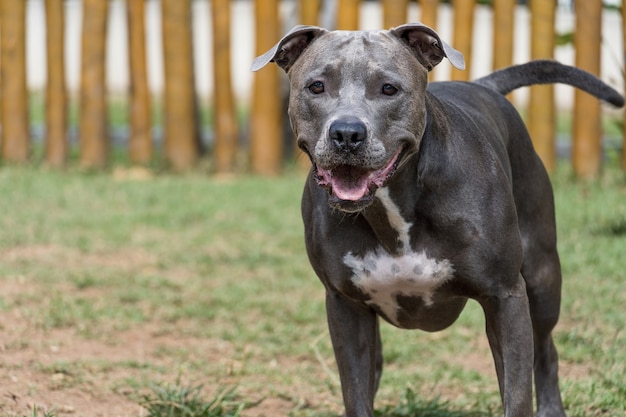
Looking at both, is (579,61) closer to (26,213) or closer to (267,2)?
(267,2)

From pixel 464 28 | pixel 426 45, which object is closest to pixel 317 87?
pixel 426 45

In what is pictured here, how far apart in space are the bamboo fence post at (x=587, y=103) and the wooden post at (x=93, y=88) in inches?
165

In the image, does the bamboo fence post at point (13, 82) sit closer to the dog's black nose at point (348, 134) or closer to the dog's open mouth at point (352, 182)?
the dog's open mouth at point (352, 182)

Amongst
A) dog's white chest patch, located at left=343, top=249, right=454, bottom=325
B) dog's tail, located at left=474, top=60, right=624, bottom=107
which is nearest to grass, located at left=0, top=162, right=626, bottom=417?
dog's white chest patch, located at left=343, top=249, right=454, bottom=325

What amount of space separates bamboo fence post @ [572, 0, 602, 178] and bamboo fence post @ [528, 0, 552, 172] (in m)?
0.19

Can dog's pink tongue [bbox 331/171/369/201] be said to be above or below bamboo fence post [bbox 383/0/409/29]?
below

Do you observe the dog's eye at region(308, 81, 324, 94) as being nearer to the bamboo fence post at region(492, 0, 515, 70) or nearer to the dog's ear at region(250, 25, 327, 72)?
the dog's ear at region(250, 25, 327, 72)

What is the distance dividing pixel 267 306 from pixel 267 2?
384cm

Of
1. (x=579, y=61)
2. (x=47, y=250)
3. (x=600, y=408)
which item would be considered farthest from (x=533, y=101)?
(x=600, y=408)

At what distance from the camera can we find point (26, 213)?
343 inches

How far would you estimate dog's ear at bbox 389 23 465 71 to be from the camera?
4.00 m

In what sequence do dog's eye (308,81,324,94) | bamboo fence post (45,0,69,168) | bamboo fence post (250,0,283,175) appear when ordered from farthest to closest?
bamboo fence post (45,0,69,168), bamboo fence post (250,0,283,175), dog's eye (308,81,324,94)

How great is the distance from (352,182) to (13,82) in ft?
23.7

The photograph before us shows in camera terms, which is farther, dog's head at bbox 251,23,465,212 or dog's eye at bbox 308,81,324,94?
dog's eye at bbox 308,81,324,94
